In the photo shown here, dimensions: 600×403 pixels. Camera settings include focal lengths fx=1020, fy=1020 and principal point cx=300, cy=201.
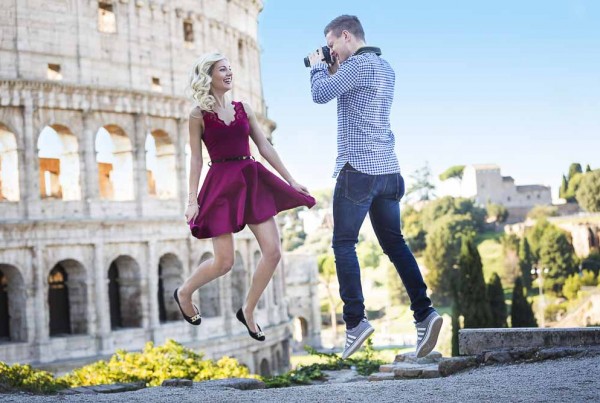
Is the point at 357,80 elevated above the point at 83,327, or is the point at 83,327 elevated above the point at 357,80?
the point at 357,80

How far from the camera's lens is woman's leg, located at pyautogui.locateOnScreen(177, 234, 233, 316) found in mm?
8445

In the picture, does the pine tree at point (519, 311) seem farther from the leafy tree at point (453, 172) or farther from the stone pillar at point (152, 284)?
the leafy tree at point (453, 172)

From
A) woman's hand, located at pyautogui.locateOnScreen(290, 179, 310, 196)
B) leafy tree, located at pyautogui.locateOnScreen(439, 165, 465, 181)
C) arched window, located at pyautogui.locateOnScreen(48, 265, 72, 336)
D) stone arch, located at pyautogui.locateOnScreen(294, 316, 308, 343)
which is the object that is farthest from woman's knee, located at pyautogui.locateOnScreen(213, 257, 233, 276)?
leafy tree, located at pyautogui.locateOnScreen(439, 165, 465, 181)

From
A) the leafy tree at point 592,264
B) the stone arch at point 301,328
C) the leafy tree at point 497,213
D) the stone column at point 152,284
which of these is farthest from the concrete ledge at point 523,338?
the leafy tree at point 497,213

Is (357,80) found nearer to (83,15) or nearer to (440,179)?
(83,15)

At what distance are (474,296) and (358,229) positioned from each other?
32.4 m

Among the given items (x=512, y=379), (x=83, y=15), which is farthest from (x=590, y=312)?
(x=512, y=379)

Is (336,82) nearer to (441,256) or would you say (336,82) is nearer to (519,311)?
(519,311)

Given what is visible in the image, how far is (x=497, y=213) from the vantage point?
121 meters

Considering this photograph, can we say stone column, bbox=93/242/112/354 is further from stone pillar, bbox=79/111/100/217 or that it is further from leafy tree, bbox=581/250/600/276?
leafy tree, bbox=581/250/600/276

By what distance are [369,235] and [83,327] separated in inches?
3504

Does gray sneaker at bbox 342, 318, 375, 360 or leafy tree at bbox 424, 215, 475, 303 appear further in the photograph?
leafy tree at bbox 424, 215, 475, 303

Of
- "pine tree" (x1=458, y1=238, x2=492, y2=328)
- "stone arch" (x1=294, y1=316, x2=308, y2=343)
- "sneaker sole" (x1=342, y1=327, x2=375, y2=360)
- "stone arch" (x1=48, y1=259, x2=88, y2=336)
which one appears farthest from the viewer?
"stone arch" (x1=294, y1=316, x2=308, y2=343)

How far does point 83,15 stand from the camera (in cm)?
3195
